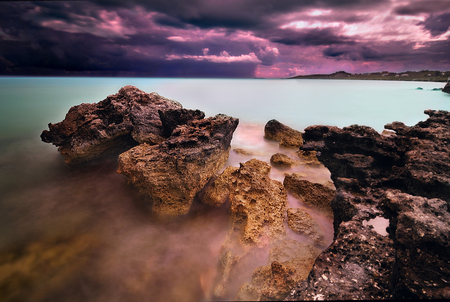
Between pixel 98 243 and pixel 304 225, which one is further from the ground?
pixel 304 225

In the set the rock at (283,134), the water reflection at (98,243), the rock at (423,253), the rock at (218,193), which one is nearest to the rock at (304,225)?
the water reflection at (98,243)

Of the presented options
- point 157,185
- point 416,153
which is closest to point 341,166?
point 416,153

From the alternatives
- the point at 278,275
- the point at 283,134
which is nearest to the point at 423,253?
the point at 278,275

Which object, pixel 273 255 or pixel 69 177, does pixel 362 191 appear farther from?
pixel 69 177

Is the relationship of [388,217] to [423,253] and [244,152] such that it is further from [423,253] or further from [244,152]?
[244,152]

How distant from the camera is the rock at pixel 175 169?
14.6ft

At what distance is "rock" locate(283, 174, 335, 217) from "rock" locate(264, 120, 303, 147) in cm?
393

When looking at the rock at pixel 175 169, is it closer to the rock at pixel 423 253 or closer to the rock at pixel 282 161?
the rock at pixel 282 161

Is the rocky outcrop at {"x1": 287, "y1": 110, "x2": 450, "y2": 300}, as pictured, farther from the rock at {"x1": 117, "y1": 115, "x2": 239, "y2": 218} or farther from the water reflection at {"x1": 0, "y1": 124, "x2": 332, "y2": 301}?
the rock at {"x1": 117, "y1": 115, "x2": 239, "y2": 218}

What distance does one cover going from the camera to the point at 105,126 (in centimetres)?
649

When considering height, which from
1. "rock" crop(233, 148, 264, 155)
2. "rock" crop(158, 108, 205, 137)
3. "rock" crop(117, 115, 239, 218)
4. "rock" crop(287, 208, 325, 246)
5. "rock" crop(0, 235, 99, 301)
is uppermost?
"rock" crop(158, 108, 205, 137)

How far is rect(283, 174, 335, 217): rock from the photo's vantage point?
4.78 metres

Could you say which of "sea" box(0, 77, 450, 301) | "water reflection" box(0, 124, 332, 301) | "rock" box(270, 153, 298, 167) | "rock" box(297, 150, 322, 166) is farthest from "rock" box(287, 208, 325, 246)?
"rock" box(297, 150, 322, 166)

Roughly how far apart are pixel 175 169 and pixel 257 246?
7.34 ft
